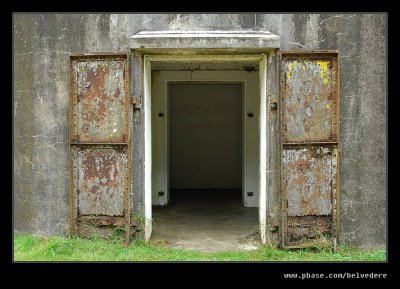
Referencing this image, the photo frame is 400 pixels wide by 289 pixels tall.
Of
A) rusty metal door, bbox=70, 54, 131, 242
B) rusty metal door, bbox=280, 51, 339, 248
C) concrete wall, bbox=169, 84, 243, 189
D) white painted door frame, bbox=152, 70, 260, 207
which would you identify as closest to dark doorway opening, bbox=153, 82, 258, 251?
concrete wall, bbox=169, 84, 243, 189

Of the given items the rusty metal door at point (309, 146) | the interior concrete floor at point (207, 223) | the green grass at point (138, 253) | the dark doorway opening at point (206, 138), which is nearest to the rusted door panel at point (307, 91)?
the rusty metal door at point (309, 146)

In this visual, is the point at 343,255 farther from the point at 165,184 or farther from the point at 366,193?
the point at 165,184

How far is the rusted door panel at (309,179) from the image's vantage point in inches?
204

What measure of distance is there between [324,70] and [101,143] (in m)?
2.90

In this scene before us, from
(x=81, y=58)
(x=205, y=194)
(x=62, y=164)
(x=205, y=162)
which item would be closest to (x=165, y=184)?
(x=205, y=194)

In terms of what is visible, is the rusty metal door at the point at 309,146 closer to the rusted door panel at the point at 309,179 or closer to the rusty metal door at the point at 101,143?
the rusted door panel at the point at 309,179

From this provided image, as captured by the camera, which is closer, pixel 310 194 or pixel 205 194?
pixel 310 194

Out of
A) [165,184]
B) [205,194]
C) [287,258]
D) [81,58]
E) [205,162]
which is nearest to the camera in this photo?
[287,258]

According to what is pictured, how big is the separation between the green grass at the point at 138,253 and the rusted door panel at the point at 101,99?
131 centimetres

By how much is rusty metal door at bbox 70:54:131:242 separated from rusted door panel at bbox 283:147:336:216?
6.57 feet

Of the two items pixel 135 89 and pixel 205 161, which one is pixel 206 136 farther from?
pixel 135 89

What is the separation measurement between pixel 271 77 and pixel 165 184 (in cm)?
379

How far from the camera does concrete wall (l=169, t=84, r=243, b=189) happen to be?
10.3 m

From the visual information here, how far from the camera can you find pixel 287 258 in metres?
4.98
